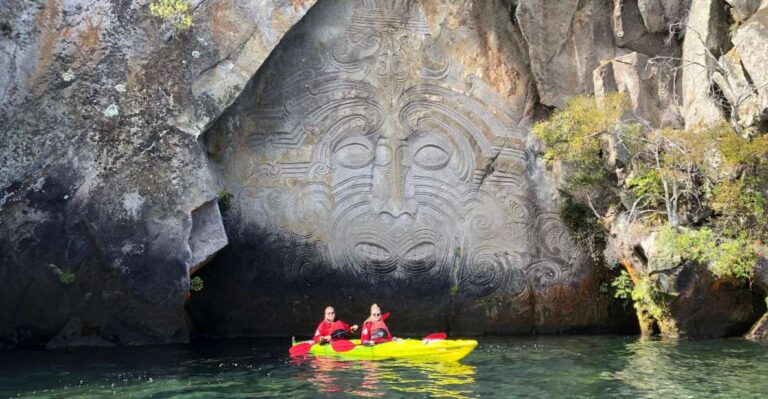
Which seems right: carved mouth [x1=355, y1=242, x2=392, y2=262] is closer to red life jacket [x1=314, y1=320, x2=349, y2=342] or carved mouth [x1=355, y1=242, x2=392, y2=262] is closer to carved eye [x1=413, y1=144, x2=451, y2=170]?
carved eye [x1=413, y1=144, x2=451, y2=170]

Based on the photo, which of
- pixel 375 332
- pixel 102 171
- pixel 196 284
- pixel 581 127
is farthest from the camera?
pixel 581 127

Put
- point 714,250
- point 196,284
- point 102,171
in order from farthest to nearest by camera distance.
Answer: point 196,284 → point 102,171 → point 714,250

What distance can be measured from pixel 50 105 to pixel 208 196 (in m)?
2.68

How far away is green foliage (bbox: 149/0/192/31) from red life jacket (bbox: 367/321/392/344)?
214 inches

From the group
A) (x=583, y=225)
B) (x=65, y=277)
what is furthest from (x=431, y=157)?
(x=65, y=277)

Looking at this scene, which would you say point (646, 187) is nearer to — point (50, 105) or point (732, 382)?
point (732, 382)

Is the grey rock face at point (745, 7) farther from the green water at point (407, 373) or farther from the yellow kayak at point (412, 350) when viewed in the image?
the yellow kayak at point (412, 350)

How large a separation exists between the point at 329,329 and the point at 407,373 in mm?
2848

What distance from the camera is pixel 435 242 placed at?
1573 cm

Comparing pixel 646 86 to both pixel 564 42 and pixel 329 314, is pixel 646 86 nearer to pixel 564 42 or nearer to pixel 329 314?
pixel 564 42

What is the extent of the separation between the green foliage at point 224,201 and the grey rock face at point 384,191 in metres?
0.16

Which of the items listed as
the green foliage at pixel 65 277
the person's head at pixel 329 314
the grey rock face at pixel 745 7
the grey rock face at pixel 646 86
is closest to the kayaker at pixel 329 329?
the person's head at pixel 329 314

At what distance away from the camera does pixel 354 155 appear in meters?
15.9

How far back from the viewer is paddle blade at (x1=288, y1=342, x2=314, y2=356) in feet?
43.0
